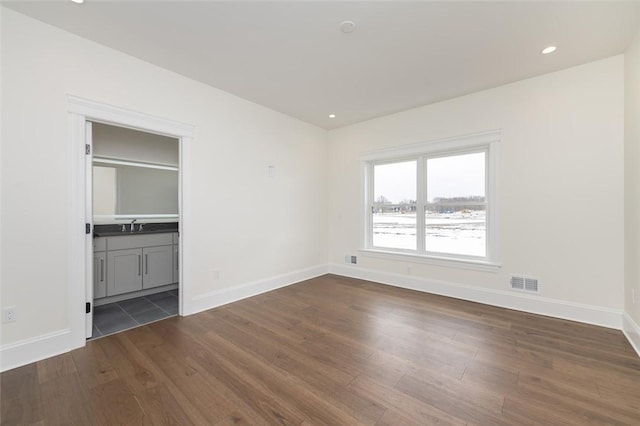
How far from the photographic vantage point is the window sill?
11.7 ft

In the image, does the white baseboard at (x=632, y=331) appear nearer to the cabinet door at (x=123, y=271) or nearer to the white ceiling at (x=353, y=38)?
the white ceiling at (x=353, y=38)

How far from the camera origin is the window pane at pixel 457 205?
3.77m

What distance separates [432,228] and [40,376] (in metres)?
4.63

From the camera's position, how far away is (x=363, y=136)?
4852 millimetres

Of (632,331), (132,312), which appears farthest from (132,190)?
(632,331)

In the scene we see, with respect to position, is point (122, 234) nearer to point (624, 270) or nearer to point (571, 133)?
point (571, 133)

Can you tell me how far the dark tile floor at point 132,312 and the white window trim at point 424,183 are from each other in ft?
10.5

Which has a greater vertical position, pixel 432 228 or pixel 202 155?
pixel 202 155

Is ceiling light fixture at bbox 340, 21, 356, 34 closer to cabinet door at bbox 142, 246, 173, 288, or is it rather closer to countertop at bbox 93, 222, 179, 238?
countertop at bbox 93, 222, 179, 238

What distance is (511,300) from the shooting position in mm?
3369

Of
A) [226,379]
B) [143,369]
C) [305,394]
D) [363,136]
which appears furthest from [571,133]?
[143,369]

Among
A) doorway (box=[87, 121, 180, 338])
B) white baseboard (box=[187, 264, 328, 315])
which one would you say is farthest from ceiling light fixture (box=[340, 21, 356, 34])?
white baseboard (box=[187, 264, 328, 315])

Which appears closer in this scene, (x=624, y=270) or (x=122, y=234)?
(x=624, y=270)

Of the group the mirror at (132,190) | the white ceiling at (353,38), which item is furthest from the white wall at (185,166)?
the mirror at (132,190)
